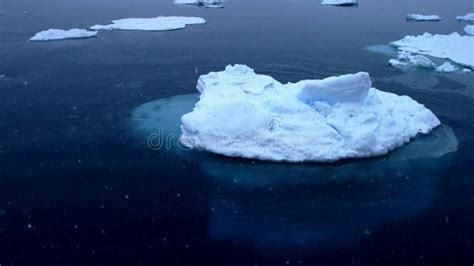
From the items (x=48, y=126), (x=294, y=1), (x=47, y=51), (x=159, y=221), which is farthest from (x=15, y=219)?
(x=294, y=1)

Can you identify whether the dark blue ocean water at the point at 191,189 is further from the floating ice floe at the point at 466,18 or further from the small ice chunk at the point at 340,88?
the floating ice floe at the point at 466,18

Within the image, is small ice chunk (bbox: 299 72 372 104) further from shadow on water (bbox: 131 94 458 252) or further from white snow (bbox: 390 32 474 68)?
white snow (bbox: 390 32 474 68)

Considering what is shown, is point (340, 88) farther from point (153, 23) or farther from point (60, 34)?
point (153, 23)

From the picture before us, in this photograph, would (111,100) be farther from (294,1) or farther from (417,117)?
(294,1)

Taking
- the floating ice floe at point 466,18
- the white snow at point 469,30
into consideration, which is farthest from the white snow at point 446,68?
the floating ice floe at point 466,18

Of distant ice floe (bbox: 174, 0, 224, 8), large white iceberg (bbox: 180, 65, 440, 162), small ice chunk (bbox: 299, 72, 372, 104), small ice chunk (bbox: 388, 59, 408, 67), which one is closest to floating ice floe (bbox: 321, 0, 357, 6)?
distant ice floe (bbox: 174, 0, 224, 8)

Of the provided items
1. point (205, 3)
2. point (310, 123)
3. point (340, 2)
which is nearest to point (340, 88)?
point (310, 123)

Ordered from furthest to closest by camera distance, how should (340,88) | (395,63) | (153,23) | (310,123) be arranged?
(153,23) < (395,63) < (340,88) < (310,123)
